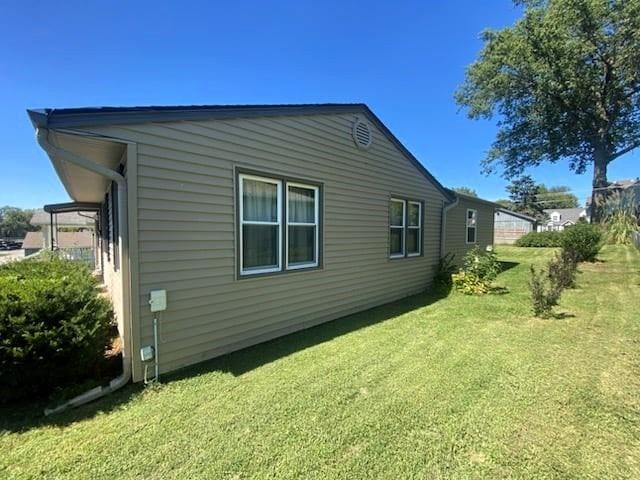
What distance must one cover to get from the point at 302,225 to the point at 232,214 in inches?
55.7

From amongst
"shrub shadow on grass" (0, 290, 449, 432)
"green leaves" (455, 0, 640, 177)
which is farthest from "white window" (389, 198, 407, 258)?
"green leaves" (455, 0, 640, 177)

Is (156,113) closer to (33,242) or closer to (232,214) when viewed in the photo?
(232,214)

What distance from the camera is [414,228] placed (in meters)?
8.37

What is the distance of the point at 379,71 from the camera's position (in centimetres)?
1230

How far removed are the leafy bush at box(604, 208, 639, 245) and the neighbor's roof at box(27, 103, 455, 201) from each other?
11485mm

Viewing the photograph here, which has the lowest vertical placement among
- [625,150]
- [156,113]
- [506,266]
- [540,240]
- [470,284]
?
[506,266]

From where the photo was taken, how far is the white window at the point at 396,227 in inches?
297

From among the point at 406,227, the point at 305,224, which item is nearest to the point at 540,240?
the point at 406,227

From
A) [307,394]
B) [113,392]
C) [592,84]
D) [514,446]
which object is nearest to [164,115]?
[113,392]

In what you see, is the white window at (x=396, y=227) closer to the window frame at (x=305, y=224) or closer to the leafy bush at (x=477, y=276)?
the leafy bush at (x=477, y=276)

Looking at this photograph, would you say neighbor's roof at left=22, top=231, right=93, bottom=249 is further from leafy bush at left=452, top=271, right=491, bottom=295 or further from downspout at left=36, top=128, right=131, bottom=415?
leafy bush at left=452, top=271, right=491, bottom=295

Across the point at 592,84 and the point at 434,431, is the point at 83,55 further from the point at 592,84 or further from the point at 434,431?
the point at 592,84

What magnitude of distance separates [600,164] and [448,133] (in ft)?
34.0

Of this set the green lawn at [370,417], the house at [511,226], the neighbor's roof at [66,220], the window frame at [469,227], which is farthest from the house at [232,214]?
the house at [511,226]
